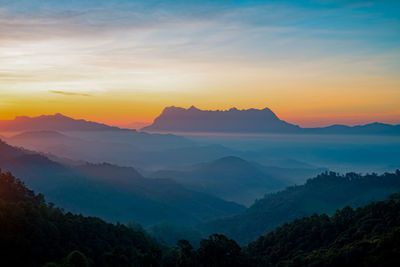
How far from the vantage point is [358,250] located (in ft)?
109

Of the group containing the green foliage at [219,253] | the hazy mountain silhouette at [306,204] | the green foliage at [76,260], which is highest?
the green foliage at [76,260]

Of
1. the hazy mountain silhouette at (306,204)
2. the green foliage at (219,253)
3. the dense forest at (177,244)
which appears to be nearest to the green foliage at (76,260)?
the dense forest at (177,244)

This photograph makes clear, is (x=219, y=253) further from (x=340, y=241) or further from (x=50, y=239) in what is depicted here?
(x=340, y=241)

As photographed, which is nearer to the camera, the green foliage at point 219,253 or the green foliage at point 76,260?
the green foliage at point 76,260

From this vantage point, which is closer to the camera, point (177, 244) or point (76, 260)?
point (76, 260)

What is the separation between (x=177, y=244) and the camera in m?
36.4

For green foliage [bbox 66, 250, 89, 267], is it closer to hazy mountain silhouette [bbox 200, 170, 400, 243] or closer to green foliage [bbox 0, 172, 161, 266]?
green foliage [bbox 0, 172, 161, 266]

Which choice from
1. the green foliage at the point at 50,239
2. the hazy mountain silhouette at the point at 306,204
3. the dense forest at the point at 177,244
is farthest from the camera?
the hazy mountain silhouette at the point at 306,204

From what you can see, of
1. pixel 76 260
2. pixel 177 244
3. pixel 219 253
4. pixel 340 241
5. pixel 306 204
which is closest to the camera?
pixel 76 260

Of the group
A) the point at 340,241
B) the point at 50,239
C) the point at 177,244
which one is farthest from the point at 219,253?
the point at 340,241

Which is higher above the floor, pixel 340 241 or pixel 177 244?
pixel 177 244

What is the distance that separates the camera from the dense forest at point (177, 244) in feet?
102

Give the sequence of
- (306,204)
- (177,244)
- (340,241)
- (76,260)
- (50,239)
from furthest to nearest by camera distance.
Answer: (306,204) → (340,241) → (177,244) → (50,239) → (76,260)

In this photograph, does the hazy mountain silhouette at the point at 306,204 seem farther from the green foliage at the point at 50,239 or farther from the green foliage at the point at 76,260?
the green foliage at the point at 76,260
